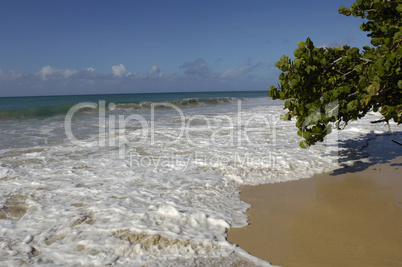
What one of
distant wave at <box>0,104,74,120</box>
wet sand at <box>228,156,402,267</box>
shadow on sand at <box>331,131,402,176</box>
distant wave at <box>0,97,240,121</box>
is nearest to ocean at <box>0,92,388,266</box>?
shadow on sand at <box>331,131,402,176</box>

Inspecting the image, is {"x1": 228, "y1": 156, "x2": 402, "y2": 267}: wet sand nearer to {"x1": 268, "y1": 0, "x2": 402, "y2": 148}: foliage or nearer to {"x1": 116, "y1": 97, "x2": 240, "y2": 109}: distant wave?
{"x1": 268, "y1": 0, "x2": 402, "y2": 148}: foliage

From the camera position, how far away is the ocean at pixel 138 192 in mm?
3205

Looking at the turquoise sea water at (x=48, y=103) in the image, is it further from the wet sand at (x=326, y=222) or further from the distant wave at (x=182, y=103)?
the wet sand at (x=326, y=222)

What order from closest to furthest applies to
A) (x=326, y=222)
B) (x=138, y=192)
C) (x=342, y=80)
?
(x=326, y=222) < (x=342, y=80) < (x=138, y=192)

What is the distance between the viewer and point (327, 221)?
381 cm

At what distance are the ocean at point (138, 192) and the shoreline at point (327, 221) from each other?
0.27 m

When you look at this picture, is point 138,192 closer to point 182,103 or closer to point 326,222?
point 326,222

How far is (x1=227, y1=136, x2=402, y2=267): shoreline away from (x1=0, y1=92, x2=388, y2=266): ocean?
0.27m

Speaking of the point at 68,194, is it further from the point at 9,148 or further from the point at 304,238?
the point at 9,148

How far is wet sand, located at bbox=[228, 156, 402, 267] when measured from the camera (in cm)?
304

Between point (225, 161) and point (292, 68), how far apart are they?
10.1 ft

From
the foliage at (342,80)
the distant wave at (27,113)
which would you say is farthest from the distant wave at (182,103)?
the foliage at (342,80)

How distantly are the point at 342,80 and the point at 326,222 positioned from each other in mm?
2234

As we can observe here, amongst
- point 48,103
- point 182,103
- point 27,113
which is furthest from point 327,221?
point 48,103
